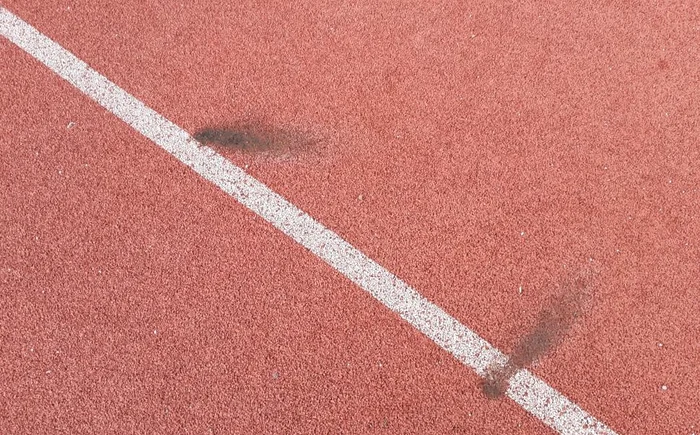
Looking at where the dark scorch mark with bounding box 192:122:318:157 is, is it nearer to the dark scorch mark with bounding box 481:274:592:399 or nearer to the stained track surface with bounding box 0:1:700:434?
the stained track surface with bounding box 0:1:700:434

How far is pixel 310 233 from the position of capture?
9.54 ft

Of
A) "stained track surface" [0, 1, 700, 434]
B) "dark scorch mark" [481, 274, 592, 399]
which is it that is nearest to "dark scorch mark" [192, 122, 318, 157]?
"stained track surface" [0, 1, 700, 434]

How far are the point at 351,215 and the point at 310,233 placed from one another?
20 cm

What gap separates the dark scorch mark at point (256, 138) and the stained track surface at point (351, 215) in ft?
0.07

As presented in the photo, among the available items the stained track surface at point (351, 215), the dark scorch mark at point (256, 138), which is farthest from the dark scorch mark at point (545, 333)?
the dark scorch mark at point (256, 138)

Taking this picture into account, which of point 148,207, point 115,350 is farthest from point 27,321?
point 148,207

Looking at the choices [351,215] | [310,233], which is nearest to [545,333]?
[351,215]

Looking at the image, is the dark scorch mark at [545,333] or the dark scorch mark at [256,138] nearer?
the dark scorch mark at [545,333]

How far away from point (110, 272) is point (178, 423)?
73cm

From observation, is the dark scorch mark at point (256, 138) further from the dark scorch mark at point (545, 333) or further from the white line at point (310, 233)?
the dark scorch mark at point (545, 333)

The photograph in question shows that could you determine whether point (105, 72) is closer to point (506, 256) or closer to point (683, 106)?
point (506, 256)

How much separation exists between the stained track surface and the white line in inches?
2.0

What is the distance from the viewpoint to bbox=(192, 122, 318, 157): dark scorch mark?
3.09 meters

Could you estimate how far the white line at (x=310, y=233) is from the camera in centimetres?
261
